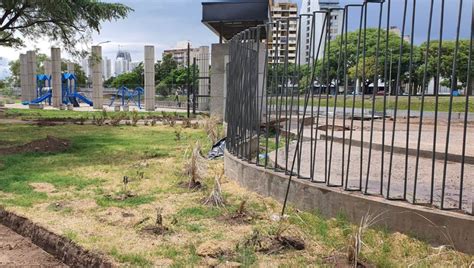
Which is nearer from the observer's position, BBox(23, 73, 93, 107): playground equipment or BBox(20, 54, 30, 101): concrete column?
BBox(23, 73, 93, 107): playground equipment

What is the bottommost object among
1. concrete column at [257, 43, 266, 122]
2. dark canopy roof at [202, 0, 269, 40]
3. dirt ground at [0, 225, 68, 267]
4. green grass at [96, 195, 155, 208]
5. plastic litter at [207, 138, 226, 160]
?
dirt ground at [0, 225, 68, 267]

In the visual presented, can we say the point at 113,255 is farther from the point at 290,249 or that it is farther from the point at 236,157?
the point at 236,157

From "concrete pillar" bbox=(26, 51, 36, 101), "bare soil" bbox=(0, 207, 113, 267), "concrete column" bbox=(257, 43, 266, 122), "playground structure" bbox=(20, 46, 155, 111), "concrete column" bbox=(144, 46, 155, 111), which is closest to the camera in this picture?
"bare soil" bbox=(0, 207, 113, 267)

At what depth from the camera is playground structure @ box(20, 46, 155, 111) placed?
110 feet

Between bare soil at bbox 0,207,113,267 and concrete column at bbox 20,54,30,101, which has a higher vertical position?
concrete column at bbox 20,54,30,101

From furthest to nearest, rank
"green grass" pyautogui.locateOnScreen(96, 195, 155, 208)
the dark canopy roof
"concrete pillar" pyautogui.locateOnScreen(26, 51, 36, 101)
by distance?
1. "concrete pillar" pyautogui.locateOnScreen(26, 51, 36, 101)
2. the dark canopy roof
3. "green grass" pyautogui.locateOnScreen(96, 195, 155, 208)

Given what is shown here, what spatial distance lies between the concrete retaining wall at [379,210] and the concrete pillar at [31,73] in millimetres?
38894

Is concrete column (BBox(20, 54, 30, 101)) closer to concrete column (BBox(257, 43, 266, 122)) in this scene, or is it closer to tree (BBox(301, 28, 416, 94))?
tree (BBox(301, 28, 416, 94))

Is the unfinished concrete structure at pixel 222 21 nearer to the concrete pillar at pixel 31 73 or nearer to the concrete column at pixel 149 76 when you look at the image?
the concrete column at pixel 149 76

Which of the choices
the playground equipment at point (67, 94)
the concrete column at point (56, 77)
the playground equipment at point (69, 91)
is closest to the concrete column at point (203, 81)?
the concrete column at point (56, 77)

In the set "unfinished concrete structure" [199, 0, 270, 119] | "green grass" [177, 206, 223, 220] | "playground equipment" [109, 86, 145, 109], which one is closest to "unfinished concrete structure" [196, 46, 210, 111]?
"unfinished concrete structure" [199, 0, 270, 119]

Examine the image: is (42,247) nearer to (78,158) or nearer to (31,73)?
(78,158)

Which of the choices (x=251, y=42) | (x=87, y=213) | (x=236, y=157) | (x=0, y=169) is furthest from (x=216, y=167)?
→ (x=0, y=169)

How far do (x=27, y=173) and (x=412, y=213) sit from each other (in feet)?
20.1
